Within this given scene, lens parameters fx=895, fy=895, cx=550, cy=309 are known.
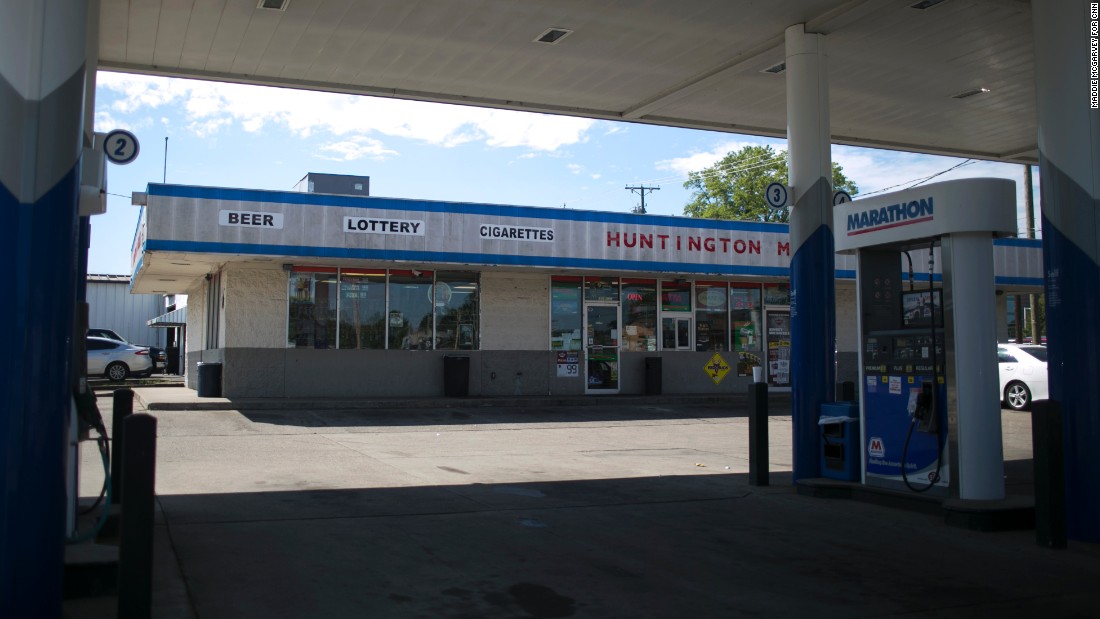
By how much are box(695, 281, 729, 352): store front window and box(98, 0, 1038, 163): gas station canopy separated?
32.0 ft

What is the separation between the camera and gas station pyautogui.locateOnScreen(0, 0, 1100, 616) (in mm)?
4609

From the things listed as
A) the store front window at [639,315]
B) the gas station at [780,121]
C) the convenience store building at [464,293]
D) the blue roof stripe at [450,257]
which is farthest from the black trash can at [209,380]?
the store front window at [639,315]

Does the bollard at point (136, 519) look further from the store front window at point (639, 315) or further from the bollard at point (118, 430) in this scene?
the store front window at point (639, 315)

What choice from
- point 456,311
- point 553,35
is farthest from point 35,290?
point 456,311

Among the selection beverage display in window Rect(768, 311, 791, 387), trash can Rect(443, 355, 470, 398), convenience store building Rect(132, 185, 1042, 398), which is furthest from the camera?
beverage display in window Rect(768, 311, 791, 387)

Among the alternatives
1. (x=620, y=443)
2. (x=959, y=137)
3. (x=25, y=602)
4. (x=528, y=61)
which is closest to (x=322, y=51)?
Answer: (x=528, y=61)

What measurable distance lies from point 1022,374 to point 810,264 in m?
13.9

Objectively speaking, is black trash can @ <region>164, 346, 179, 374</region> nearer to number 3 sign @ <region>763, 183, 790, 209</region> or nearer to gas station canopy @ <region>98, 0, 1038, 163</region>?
gas station canopy @ <region>98, 0, 1038, 163</region>

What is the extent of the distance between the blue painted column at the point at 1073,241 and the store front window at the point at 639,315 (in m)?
17.2

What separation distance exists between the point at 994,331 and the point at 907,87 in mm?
7917

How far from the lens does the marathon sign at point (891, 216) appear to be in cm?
890

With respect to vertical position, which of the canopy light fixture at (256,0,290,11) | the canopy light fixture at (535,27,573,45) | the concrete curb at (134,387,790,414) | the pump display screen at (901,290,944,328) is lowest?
the concrete curb at (134,387,790,414)

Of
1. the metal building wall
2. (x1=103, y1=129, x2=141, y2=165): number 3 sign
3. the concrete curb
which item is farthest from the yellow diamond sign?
the metal building wall

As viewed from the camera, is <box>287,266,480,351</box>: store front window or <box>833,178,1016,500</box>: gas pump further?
<box>287,266,480,351</box>: store front window
